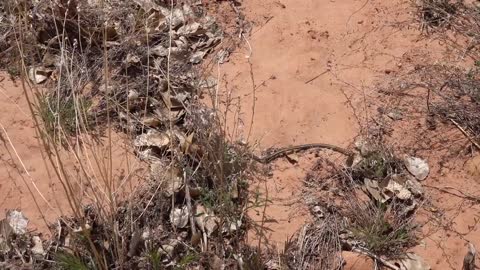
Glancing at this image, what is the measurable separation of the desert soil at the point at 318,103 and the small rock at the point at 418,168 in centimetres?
3

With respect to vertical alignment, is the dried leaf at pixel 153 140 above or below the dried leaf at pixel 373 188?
below

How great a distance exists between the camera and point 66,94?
308 centimetres

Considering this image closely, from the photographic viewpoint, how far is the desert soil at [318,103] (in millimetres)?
2703

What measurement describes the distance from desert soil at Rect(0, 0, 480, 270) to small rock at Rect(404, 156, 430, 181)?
3cm

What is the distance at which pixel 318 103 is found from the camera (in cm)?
313

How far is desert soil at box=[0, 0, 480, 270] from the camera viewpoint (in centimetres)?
270

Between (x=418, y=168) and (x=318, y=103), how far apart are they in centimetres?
61

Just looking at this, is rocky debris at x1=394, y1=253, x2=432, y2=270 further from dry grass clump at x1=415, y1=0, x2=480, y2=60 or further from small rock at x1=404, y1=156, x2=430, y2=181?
dry grass clump at x1=415, y1=0, x2=480, y2=60

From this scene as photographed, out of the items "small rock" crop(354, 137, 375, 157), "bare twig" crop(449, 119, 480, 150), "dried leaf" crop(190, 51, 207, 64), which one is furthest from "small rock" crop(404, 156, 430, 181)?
"dried leaf" crop(190, 51, 207, 64)

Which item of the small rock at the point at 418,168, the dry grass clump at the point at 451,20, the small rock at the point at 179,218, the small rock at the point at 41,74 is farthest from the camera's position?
the dry grass clump at the point at 451,20

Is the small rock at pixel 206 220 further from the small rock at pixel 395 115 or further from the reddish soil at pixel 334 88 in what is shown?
the small rock at pixel 395 115

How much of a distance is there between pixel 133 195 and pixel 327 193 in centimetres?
86

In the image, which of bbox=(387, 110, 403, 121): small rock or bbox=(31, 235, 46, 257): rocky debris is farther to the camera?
bbox=(387, 110, 403, 121): small rock

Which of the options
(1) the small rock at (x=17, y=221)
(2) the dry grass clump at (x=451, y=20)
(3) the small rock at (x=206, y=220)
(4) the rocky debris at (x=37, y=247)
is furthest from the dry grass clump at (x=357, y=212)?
(1) the small rock at (x=17, y=221)
